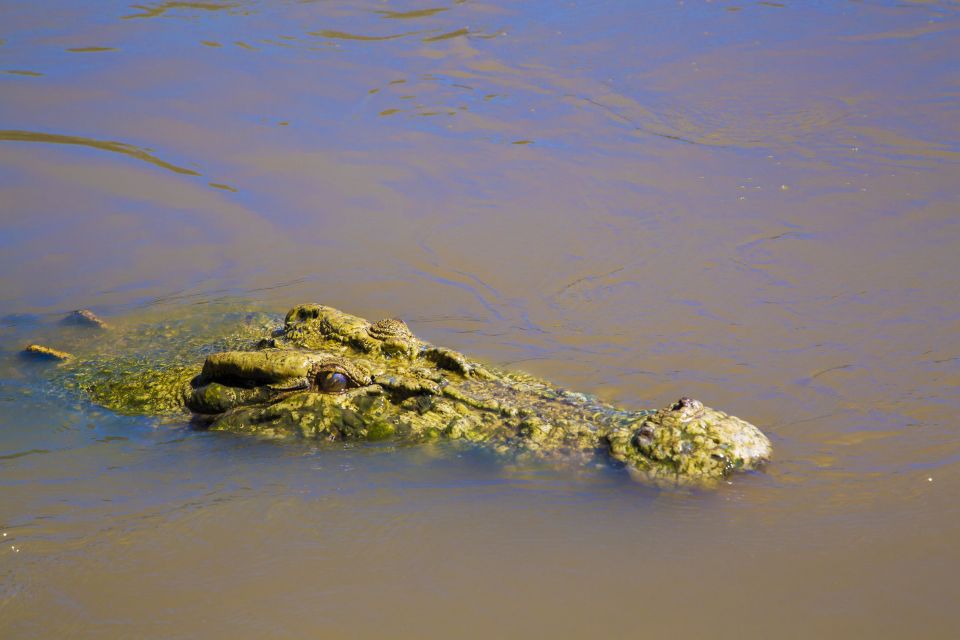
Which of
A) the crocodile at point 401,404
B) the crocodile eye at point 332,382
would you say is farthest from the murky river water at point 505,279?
the crocodile eye at point 332,382

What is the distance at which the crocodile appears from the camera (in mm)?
4176

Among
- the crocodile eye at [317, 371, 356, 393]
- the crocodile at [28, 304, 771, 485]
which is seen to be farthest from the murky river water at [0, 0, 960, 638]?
the crocodile eye at [317, 371, 356, 393]

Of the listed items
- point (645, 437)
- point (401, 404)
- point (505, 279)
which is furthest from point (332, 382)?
point (505, 279)

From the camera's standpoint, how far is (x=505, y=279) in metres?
6.71

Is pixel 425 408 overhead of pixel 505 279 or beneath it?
overhead

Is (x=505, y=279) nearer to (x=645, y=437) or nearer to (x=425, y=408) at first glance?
(x=425, y=408)

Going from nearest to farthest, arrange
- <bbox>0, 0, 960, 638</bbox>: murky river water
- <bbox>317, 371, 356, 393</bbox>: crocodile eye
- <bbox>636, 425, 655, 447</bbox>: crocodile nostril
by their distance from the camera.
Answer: <bbox>0, 0, 960, 638</bbox>: murky river water < <bbox>636, 425, 655, 447</bbox>: crocodile nostril < <bbox>317, 371, 356, 393</bbox>: crocodile eye

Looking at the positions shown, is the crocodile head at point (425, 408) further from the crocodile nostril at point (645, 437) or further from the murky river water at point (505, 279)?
the murky river water at point (505, 279)

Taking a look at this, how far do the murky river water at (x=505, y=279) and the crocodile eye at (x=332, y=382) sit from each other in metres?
0.35

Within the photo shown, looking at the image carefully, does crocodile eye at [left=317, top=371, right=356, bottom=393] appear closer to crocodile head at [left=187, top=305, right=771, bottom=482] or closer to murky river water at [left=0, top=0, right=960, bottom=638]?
crocodile head at [left=187, top=305, right=771, bottom=482]

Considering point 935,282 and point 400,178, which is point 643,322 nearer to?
point 935,282

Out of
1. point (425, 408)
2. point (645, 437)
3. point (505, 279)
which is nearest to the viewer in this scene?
point (645, 437)

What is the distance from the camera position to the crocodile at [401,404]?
4.18m

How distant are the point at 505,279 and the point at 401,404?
225 cm
